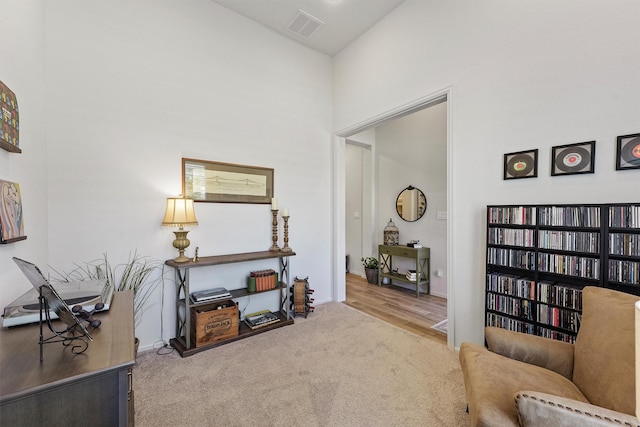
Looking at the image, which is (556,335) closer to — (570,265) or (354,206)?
(570,265)

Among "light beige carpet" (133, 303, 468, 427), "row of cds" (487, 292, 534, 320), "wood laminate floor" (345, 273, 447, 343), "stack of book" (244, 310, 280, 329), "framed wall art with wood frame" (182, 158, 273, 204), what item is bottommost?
"wood laminate floor" (345, 273, 447, 343)

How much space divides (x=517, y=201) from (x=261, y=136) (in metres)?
2.59

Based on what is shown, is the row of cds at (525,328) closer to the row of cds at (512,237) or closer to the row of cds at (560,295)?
the row of cds at (560,295)

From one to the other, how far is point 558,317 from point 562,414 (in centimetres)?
113

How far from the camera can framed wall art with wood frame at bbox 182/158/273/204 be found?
267 cm

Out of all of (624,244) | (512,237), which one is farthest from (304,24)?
(624,244)

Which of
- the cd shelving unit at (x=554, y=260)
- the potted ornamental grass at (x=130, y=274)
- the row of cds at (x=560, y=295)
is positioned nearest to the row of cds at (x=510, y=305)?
the cd shelving unit at (x=554, y=260)

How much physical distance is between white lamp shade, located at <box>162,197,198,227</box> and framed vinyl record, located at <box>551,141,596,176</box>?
2864mm

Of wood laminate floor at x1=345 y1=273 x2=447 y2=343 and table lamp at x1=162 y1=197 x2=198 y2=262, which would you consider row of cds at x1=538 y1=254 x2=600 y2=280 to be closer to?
wood laminate floor at x1=345 y1=273 x2=447 y2=343

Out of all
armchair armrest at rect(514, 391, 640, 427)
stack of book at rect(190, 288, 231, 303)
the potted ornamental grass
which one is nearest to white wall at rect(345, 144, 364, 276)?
stack of book at rect(190, 288, 231, 303)

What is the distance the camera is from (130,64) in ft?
7.85

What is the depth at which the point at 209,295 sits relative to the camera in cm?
257

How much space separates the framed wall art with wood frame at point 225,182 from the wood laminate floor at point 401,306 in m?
1.97

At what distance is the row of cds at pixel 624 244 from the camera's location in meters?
1.49
